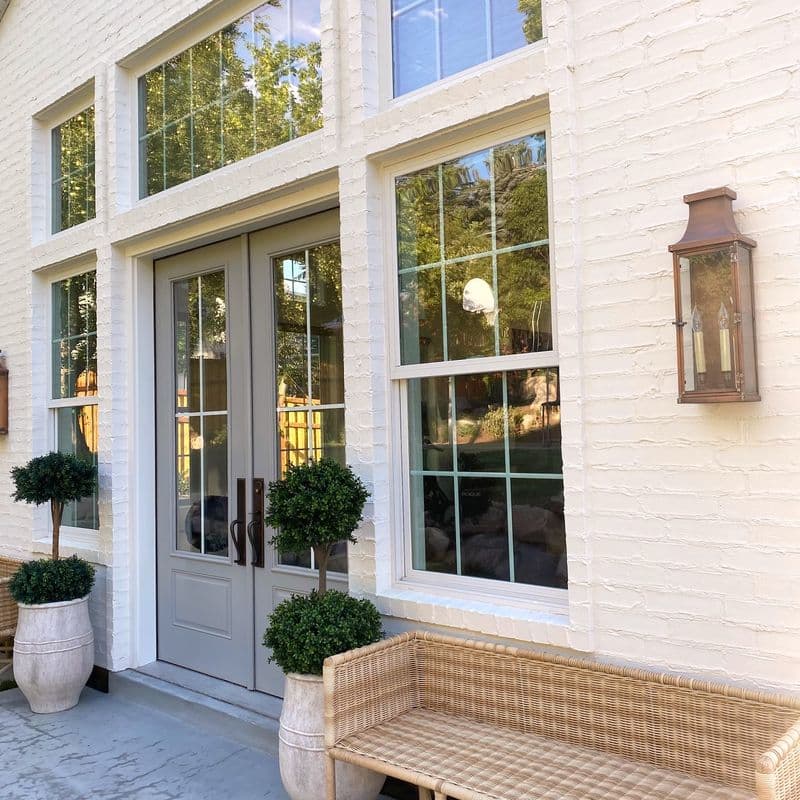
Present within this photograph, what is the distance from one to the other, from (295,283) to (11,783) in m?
2.44

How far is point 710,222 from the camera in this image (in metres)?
2.07

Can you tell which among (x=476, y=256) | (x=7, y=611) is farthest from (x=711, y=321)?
(x=7, y=611)

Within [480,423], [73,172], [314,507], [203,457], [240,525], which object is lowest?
[240,525]

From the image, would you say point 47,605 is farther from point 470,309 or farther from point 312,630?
point 470,309

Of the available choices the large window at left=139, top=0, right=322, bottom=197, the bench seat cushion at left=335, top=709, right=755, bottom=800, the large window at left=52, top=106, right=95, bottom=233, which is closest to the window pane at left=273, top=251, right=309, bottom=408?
the large window at left=139, top=0, right=322, bottom=197

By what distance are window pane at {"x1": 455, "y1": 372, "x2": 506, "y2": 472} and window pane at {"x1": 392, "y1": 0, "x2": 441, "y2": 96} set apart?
1.21 m

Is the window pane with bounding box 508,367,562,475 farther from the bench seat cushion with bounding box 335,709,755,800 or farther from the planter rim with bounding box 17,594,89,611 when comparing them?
the planter rim with bounding box 17,594,89,611

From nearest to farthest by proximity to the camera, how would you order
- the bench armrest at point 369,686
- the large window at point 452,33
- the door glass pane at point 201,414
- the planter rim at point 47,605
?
the bench armrest at point 369,686 < the large window at point 452,33 < the planter rim at point 47,605 < the door glass pane at point 201,414

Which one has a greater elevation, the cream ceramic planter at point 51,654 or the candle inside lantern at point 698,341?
the candle inside lantern at point 698,341

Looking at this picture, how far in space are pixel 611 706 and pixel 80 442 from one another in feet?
11.7

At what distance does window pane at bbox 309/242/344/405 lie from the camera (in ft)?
11.3

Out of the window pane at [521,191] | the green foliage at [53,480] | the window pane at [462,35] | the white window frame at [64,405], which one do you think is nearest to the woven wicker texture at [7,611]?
the white window frame at [64,405]

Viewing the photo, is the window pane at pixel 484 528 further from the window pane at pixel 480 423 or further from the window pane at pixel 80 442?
the window pane at pixel 80 442

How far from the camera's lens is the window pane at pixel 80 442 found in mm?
4527
